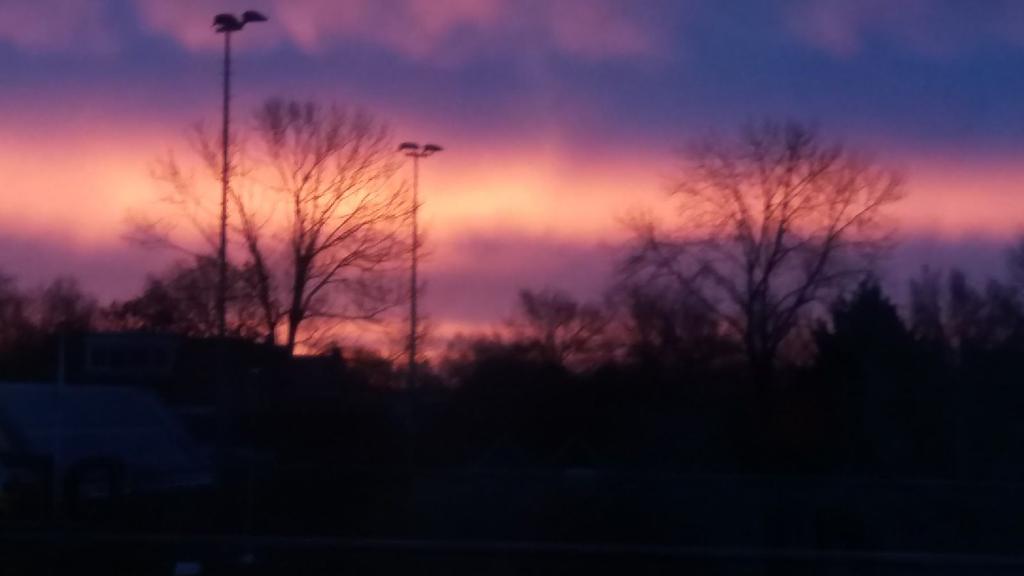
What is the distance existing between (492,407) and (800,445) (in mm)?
7218

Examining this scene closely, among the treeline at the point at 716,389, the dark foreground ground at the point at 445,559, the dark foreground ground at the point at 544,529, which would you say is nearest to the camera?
the dark foreground ground at the point at 445,559

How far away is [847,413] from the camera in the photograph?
26.6 metres

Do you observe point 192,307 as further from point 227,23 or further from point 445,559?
point 445,559

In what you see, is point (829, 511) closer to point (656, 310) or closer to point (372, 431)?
point (372, 431)

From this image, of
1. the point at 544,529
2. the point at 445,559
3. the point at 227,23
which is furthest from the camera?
the point at 227,23

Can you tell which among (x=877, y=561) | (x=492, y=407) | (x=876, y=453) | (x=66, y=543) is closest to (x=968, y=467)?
(x=876, y=453)

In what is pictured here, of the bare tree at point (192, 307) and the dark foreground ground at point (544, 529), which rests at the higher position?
the bare tree at point (192, 307)

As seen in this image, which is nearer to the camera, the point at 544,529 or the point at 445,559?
the point at 445,559

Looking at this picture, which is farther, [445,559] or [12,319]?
[12,319]

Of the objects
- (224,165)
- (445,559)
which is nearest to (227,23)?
(224,165)

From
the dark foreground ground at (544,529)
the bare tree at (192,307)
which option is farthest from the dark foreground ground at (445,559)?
the bare tree at (192,307)

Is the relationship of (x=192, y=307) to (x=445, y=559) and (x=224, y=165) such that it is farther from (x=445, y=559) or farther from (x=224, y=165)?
(x=445, y=559)

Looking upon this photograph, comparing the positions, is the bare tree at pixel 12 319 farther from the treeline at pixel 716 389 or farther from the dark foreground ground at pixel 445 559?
the dark foreground ground at pixel 445 559

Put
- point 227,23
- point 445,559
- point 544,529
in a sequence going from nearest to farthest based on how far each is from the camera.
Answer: point 445,559 < point 544,529 < point 227,23
